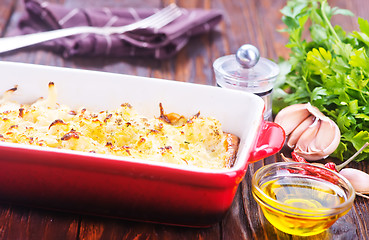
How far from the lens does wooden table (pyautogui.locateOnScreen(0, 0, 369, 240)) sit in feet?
5.57

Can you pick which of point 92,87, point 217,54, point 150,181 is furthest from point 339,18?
point 150,181

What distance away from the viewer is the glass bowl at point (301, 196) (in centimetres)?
161

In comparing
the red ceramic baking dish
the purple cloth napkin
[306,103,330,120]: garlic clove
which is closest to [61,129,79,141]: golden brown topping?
the red ceramic baking dish

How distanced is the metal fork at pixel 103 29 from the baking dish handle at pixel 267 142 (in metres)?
1.34

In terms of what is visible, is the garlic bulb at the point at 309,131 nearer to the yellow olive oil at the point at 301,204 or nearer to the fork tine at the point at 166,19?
the yellow olive oil at the point at 301,204

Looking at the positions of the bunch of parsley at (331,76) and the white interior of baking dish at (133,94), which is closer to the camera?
the white interior of baking dish at (133,94)

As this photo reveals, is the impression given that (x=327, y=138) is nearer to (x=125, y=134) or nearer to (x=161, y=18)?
(x=125, y=134)

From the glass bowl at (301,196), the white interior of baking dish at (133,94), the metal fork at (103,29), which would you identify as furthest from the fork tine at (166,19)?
the glass bowl at (301,196)

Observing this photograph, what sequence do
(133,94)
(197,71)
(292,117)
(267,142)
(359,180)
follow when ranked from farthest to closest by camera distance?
(197,71) → (292,117) → (133,94) → (359,180) → (267,142)

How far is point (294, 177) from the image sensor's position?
1.81 m

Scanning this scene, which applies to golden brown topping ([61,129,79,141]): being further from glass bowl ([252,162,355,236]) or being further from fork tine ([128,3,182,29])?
fork tine ([128,3,182,29])

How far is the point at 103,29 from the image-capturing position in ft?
10.2

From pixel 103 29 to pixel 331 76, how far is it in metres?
1.37

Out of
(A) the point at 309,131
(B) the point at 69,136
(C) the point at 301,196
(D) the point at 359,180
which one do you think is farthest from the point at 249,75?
(B) the point at 69,136
